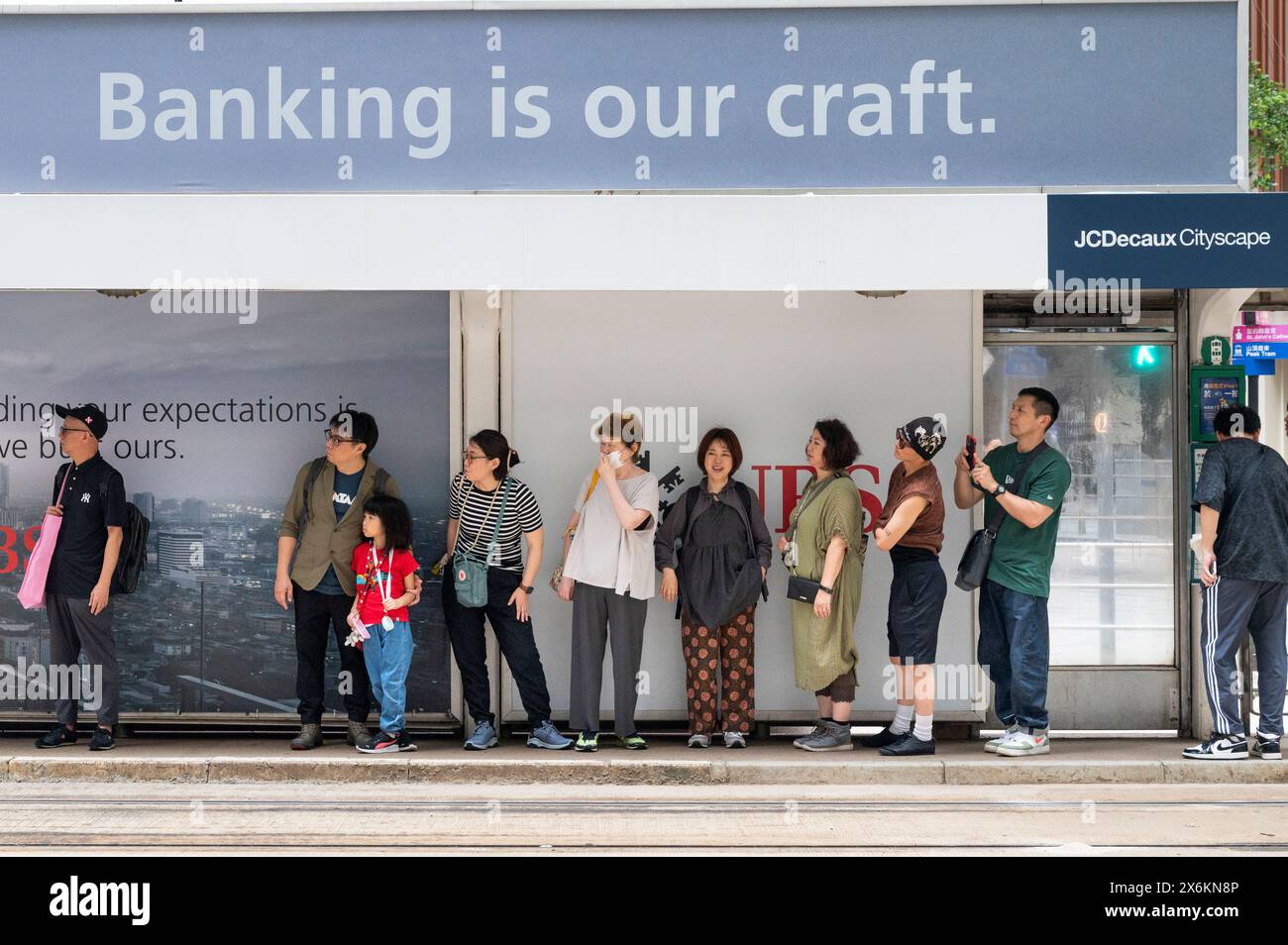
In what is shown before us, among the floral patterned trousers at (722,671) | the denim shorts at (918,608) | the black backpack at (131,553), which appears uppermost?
the black backpack at (131,553)

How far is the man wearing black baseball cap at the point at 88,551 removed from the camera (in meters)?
8.38

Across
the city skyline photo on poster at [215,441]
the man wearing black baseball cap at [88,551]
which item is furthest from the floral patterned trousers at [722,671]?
the man wearing black baseball cap at [88,551]

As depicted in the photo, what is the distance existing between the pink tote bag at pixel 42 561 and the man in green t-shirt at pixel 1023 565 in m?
5.25

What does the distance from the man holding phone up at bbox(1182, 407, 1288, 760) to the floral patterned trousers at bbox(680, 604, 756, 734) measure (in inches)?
98.2

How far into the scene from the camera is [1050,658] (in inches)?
352

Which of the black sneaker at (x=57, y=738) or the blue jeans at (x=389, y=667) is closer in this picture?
the blue jeans at (x=389, y=667)

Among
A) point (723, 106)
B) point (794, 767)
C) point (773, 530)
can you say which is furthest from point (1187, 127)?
point (794, 767)

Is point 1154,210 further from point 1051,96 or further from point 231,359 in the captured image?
point 231,359

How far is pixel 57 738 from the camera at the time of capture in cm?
845

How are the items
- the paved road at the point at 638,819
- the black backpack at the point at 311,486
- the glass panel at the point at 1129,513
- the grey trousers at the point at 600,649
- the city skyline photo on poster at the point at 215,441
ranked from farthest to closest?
the glass panel at the point at 1129,513
the city skyline photo on poster at the point at 215,441
the black backpack at the point at 311,486
the grey trousers at the point at 600,649
the paved road at the point at 638,819

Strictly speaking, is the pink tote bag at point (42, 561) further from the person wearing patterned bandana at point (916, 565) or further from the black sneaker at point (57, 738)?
the person wearing patterned bandana at point (916, 565)

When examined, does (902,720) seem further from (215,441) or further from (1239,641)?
(215,441)
